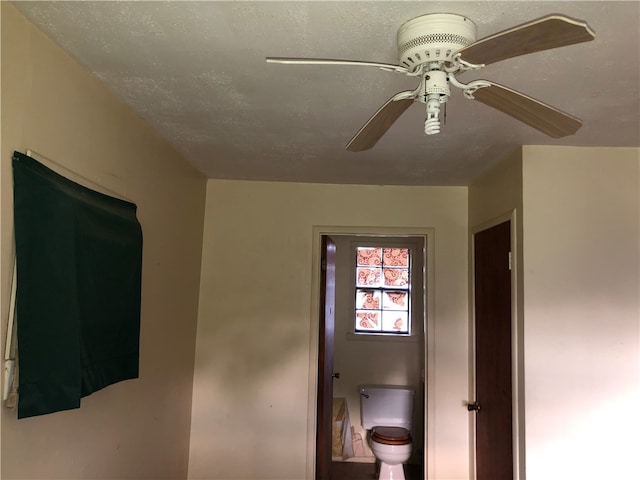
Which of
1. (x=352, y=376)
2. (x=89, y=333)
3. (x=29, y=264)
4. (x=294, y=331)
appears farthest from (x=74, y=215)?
(x=352, y=376)

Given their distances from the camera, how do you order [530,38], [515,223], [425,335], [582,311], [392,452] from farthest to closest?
[392,452] → [425,335] → [515,223] → [582,311] → [530,38]

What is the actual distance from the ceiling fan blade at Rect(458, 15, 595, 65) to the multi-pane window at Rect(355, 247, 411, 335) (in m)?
3.72

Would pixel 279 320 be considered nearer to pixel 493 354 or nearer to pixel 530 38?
pixel 493 354

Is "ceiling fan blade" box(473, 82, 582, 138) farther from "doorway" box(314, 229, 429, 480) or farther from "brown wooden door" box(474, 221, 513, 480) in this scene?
"doorway" box(314, 229, 429, 480)

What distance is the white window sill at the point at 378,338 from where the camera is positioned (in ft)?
15.0

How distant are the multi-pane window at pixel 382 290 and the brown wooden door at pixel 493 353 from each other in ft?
5.52

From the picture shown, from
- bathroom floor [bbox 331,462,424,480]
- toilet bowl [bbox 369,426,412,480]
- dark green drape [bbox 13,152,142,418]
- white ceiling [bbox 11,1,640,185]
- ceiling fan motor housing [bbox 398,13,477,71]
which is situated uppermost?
white ceiling [bbox 11,1,640,185]

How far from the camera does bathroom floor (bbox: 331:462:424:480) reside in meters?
4.07

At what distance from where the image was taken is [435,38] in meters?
1.22

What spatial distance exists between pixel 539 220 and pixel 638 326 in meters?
0.66

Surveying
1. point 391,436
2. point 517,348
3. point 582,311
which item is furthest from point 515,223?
point 391,436

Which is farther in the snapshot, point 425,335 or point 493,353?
point 425,335

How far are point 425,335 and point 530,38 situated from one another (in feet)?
8.30

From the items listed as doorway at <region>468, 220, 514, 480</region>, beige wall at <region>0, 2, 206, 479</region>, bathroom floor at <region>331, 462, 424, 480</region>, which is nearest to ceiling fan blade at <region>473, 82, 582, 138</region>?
doorway at <region>468, 220, 514, 480</region>
